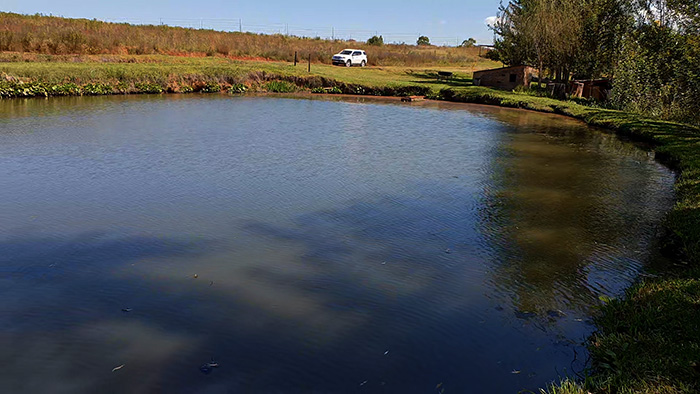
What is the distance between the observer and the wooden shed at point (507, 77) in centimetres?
4003

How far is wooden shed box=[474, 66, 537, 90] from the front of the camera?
40.0m

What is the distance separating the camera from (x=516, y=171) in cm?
1538

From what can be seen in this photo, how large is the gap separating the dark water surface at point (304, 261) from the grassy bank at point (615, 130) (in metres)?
0.50

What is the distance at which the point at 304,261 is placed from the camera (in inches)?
331

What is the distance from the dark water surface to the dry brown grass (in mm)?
24114

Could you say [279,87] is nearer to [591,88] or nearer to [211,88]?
[211,88]

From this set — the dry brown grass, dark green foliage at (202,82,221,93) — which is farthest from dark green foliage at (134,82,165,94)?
the dry brown grass

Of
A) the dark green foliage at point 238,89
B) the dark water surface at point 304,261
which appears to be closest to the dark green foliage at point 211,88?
the dark green foliage at point 238,89

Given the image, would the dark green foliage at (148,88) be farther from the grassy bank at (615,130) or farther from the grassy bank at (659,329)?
the grassy bank at (659,329)

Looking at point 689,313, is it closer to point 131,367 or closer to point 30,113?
point 131,367

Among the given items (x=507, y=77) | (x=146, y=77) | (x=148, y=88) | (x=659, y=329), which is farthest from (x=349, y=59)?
(x=659, y=329)

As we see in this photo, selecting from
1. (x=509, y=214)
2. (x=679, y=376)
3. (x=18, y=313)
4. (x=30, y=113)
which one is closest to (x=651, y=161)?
(x=509, y=214)

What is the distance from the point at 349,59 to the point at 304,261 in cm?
4611

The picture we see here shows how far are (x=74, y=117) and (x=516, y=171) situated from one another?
16626mm
